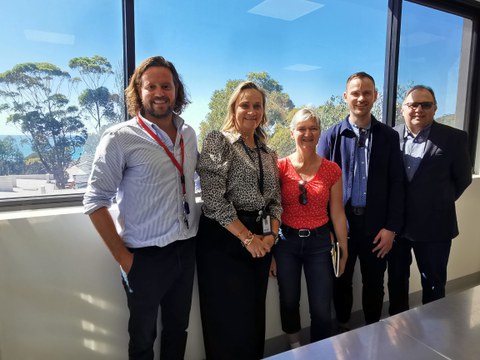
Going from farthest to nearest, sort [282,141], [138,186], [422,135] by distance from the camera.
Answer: [282,141] → [422,135] → [138,186]

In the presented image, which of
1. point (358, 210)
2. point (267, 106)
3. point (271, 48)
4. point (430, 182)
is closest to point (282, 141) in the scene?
point (267, 106)

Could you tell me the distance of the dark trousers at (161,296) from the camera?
148 cm

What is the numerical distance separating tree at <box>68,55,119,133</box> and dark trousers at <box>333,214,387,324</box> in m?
1.62

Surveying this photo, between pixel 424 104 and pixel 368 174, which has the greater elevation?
pixel 424 104

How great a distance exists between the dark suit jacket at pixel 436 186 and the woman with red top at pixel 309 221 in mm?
551

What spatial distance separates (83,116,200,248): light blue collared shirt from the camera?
1.40m

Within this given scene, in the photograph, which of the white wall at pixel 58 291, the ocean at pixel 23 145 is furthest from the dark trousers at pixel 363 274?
the ocean at pixel 23 145

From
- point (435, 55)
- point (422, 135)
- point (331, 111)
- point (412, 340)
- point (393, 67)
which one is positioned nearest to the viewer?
point (412, 340)

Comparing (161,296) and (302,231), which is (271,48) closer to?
(302,231)

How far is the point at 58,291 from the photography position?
5.22 feet

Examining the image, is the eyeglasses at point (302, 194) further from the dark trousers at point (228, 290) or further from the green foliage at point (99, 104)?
the green foliage at point (99, 104)

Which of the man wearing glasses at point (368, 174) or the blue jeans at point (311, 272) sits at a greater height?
the man wearing glasses at point (368, 174)

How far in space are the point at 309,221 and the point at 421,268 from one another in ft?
3.23

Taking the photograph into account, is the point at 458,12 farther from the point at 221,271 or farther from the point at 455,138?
the point at 221,271
